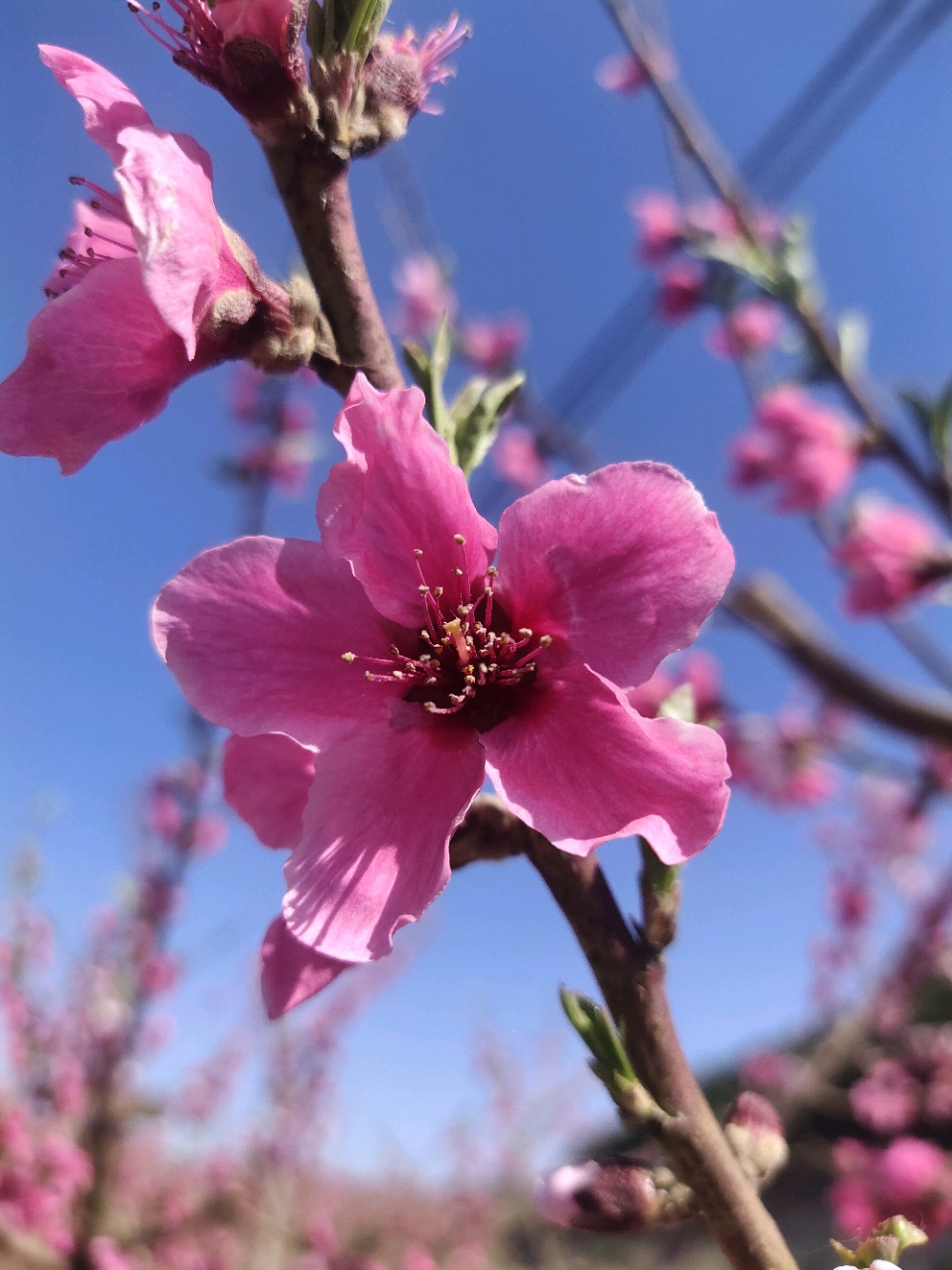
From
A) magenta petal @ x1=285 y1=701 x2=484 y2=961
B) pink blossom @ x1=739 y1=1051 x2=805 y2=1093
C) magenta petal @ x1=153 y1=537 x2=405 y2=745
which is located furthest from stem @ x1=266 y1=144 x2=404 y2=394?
pink blossom @ x1=739 y1=1051 x2=805 y2=1093

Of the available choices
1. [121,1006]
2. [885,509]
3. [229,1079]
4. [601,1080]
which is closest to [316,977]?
[601,1080]

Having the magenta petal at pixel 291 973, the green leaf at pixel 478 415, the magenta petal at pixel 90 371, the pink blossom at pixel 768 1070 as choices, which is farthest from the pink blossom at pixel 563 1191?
the pink blossom at pixel 768 1070

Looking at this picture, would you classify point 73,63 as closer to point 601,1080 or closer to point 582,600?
point 582,600

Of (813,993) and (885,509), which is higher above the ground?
(885,509)

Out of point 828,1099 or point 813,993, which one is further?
point 813,993

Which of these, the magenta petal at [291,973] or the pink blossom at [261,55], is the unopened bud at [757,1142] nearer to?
the magenta petal at [291,973]

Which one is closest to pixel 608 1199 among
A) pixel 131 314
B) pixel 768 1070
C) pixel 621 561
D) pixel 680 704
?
pixel 680 704
